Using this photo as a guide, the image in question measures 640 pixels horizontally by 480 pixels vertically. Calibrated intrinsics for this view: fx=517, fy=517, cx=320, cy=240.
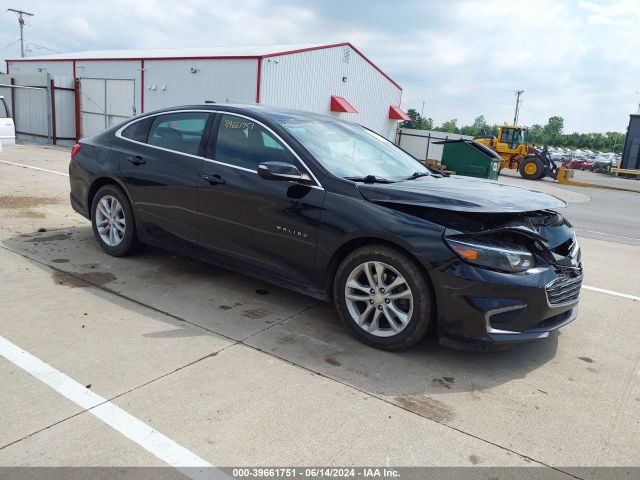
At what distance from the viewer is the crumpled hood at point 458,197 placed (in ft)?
11.4

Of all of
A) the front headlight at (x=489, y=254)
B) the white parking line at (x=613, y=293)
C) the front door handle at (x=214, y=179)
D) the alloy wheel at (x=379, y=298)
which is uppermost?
the front door handle at (x=214, y=179)

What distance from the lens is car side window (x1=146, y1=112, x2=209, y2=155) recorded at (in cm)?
473

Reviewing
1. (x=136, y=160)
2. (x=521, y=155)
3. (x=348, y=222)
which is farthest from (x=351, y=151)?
(x=521, y=155)

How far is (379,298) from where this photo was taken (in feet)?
12.1

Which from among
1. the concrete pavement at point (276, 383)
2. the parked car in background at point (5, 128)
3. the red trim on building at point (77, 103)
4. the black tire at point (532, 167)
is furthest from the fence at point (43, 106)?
the black tire at point (532, 167)

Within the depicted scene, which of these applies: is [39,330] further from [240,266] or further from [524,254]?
[524,254]

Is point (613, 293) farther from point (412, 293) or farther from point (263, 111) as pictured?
point (263, 111)

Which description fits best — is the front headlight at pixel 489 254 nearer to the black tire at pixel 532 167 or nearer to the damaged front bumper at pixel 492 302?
the damaged front bumper at pixel 492 302

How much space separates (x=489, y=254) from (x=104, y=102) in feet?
75.1

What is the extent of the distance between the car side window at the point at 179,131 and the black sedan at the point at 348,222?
14mm

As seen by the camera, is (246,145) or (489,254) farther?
(246,145)

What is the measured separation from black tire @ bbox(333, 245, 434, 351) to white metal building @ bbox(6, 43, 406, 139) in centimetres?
1605

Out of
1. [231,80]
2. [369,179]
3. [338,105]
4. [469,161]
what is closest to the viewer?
[369,179]

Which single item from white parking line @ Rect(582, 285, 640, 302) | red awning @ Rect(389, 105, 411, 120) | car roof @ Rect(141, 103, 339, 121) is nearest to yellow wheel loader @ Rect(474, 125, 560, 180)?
red awning @ Rect(389, 105, 411, 120)
